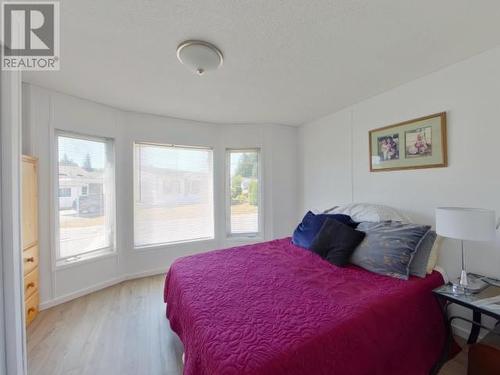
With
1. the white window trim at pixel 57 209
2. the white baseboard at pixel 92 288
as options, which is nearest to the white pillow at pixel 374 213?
the white baseboard at pixel 92 288

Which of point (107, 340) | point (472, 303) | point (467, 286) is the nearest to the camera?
point (472, 303)

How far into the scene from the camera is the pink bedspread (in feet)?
3.43

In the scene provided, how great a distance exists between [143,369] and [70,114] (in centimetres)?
269

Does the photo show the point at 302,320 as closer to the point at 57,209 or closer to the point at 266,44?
the point at 266,44

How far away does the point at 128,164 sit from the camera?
3143 millimetres

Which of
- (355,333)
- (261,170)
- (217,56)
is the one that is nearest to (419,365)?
(355,333)

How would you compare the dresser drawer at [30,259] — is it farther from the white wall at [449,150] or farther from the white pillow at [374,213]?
the white wall at [449,150]

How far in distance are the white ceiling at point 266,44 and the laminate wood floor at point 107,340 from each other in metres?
2.33

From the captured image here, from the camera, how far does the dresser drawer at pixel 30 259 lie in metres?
2.13

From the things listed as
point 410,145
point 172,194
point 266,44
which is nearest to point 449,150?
point 410,145

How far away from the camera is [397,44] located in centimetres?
168

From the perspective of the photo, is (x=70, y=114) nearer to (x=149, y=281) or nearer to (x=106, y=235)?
(x=106, y=235)

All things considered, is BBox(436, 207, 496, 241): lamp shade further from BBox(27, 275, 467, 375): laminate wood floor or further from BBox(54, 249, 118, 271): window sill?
BBox(54, 249, 118, 271): window sill

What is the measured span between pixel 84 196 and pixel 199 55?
7.52 feet
